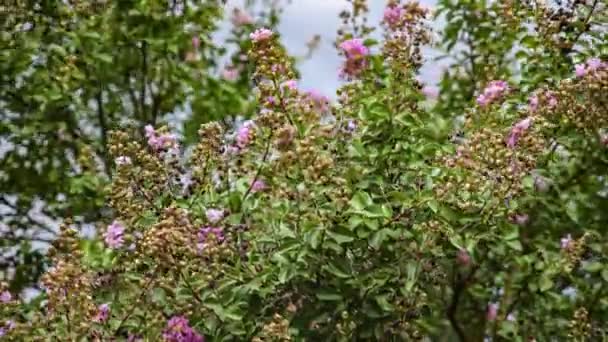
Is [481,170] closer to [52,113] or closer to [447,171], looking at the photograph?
[447,171]

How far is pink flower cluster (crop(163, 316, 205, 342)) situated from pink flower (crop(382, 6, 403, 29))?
4.76 ft

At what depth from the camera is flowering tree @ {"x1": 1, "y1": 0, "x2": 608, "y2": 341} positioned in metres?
3.57

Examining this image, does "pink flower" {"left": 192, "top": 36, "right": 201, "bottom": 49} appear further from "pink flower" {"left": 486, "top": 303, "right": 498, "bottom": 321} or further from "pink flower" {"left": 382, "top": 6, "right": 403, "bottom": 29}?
"pink flower" {"left": 486, "top": 303, "right": 498, "bottom": 321}

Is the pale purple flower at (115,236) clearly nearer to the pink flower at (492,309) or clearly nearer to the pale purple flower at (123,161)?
the pale purple flower at (123,161)

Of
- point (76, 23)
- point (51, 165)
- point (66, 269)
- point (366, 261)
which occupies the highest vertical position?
point (76, 23)

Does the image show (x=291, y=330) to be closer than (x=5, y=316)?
Yes

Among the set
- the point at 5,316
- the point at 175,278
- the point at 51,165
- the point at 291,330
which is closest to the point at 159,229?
the point at 175,278

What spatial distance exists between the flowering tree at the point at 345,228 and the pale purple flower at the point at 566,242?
0.07 ft

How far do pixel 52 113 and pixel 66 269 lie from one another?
10.5 ft

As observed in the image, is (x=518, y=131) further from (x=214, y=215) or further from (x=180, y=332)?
(x=180, y=332)

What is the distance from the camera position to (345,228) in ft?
11.8

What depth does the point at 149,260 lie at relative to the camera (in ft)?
12.2

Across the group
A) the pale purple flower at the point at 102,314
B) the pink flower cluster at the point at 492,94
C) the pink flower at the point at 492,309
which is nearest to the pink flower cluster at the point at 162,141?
the pale purple flower at the point at 102,314

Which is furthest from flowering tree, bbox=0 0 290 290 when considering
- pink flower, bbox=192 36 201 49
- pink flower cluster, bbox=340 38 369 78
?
pink flower cluster, bbox=340 38 369 78
